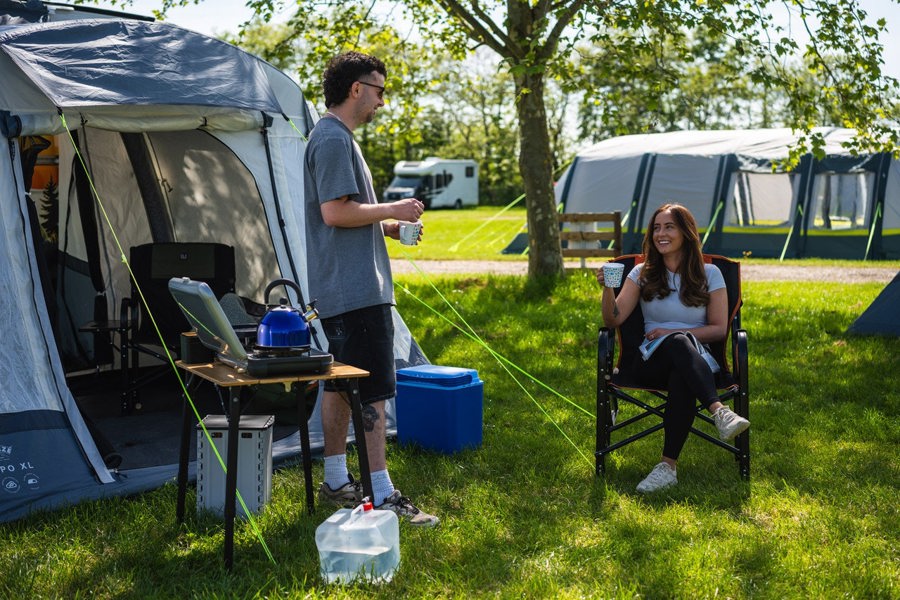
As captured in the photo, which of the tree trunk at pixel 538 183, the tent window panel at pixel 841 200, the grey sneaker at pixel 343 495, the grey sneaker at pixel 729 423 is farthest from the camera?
the tent window panel at pixel 841 200

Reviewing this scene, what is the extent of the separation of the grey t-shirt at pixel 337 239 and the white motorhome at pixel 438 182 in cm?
2551

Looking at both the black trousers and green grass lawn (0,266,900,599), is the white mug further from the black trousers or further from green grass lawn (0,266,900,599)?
the black trousers

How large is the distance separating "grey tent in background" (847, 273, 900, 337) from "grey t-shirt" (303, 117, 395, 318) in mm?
4635

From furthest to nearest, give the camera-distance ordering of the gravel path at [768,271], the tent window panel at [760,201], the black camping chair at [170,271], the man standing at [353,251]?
the tent window panel at [760,201], the gravel path at [768,271], the black camping chair at [170,271], the man standing at [353,251]

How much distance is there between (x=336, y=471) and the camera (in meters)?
3.61

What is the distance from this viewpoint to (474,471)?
408 centimetres

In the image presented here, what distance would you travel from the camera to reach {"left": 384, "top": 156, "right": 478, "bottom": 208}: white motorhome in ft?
98.0

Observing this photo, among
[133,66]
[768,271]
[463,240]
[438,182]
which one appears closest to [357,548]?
[133,66]

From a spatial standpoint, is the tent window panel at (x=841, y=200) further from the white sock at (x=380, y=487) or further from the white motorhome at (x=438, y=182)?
the white motorhome at (x=438, y=182)

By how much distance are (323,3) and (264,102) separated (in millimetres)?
5599

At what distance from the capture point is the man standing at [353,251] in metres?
3.29

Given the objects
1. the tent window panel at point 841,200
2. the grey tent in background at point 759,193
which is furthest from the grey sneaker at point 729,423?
the tent window panel at point 841,200

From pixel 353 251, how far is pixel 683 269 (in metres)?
1.53

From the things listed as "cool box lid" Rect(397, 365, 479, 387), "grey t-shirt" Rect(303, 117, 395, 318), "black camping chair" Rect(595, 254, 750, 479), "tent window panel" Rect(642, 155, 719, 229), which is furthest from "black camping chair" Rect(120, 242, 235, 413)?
"tent window panel" Rect(642, 155, 719, 229)
